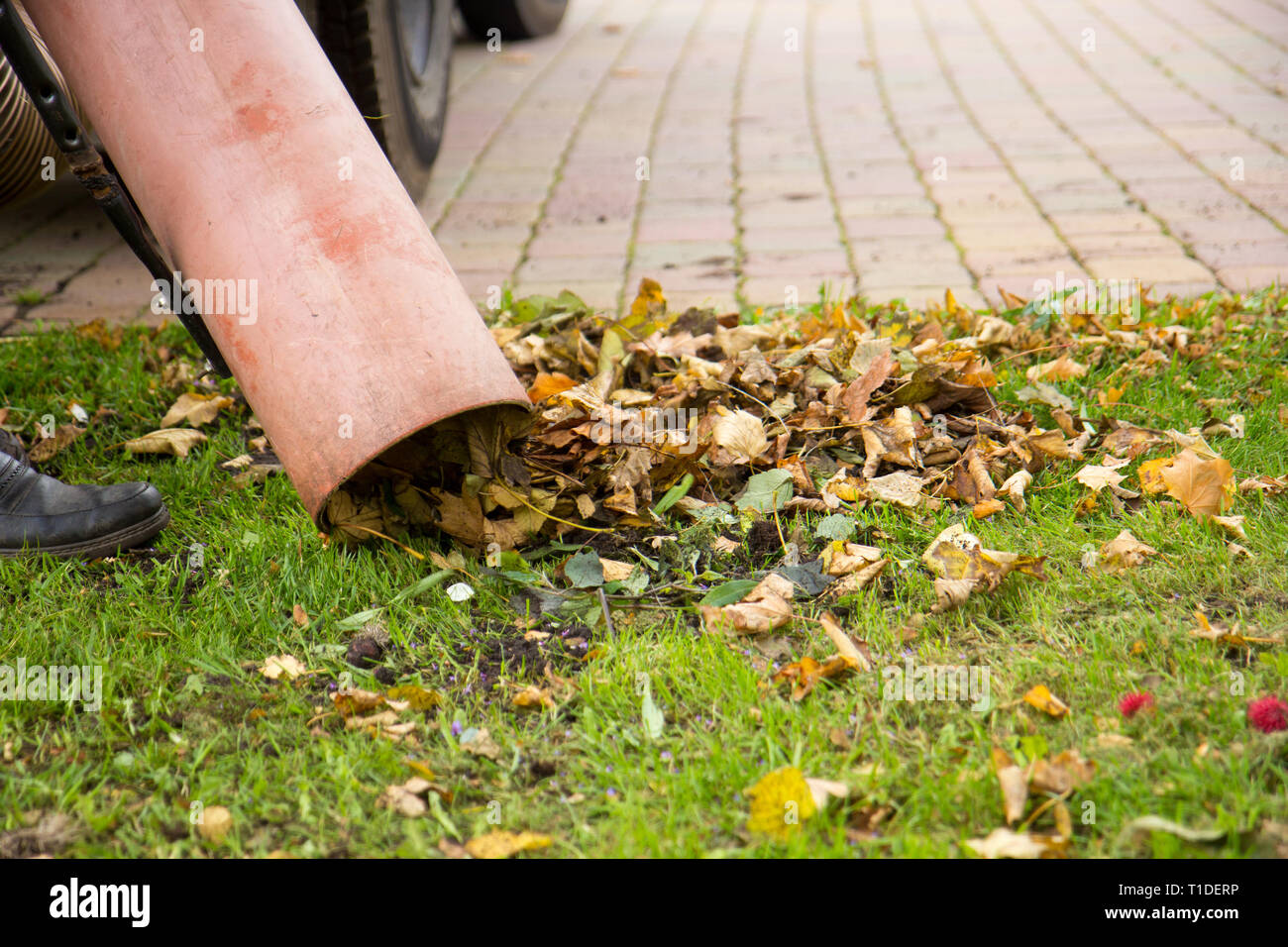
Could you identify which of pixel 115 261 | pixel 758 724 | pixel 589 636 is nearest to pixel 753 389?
pixel 589 636

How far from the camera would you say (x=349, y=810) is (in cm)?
167

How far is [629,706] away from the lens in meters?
1.87

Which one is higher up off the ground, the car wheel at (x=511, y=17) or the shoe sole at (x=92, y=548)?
the car wheel at (x=511, y=17)

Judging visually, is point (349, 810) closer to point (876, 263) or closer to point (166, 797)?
point (166, 797)

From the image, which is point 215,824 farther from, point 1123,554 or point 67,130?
point 1123,554

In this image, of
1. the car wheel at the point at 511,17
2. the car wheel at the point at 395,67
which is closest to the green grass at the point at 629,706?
the car wheel at the point at 395,67

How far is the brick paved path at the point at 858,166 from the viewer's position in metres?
3.82

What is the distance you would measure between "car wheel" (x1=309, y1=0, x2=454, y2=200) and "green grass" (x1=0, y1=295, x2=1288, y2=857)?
2.32 meters

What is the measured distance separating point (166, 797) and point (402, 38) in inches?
147

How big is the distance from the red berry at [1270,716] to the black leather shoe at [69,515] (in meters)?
2.21

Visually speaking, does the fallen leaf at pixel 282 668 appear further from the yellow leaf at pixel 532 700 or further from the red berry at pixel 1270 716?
the red berry at pixel 1270 716

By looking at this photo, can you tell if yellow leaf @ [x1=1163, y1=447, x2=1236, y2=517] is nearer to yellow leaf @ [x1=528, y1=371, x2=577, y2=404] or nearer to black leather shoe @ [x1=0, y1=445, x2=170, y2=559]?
yellow leaf @ [x1=528, y1=371, x2=577, y2=404]

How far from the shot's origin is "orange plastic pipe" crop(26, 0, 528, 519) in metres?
2.04

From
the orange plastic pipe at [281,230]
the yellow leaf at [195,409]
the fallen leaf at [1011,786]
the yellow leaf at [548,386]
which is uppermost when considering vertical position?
the orange plastic pipe at [281,230]
